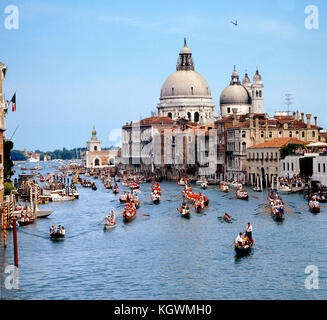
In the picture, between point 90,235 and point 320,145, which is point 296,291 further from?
point 320,145

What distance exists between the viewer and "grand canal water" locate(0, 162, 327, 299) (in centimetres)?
3362

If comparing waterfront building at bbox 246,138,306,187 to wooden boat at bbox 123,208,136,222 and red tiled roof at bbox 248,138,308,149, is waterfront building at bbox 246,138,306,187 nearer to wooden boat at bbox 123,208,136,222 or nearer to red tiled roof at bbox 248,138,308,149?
red tiled roof at bbox 248,138,308,149

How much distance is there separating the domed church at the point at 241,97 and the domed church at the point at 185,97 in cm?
1194

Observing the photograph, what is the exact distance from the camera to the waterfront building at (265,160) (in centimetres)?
10031

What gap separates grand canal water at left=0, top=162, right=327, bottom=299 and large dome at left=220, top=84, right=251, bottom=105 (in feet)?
394

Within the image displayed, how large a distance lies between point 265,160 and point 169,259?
6332 cm

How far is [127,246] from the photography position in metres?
45.3

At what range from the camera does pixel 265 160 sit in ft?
338

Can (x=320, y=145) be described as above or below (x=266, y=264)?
above

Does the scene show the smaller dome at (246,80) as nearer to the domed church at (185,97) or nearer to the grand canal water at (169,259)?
the domed church at (185,97)

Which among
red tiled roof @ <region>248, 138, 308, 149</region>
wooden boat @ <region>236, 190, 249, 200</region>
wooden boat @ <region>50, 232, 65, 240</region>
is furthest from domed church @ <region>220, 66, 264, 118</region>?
wooden boat @ <region>50, 232, 65, 240</region>

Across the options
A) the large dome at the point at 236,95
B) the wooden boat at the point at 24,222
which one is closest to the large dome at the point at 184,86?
the large dome at the point at 236,95
